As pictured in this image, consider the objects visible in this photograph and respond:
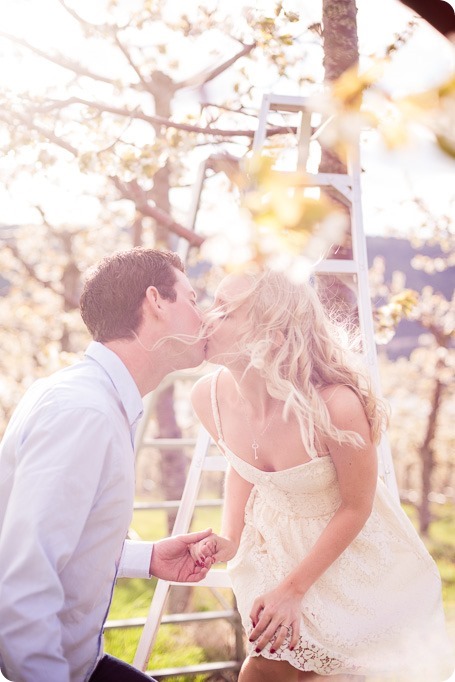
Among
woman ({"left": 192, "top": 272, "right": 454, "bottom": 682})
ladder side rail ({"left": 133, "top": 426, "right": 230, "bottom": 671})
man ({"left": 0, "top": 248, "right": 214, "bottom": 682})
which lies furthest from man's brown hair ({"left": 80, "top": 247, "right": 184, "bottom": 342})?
ladder side rail ({"left": 133, "top": 426, "right": 230, "bottom": 671})

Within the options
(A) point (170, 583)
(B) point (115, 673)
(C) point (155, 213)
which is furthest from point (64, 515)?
(C) point (155, 213)

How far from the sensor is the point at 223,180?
20.2 ft

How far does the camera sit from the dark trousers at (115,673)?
2.13m

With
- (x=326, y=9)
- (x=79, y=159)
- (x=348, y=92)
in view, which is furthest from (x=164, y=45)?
(x=348, y=92)

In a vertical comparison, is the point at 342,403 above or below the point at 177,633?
above

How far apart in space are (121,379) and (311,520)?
0.88 meters

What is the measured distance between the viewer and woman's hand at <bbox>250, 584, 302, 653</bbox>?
2197 mm

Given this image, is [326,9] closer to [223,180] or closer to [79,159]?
[79,159]

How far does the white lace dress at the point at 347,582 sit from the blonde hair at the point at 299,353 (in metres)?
0.19

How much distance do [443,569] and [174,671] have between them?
7840 millimetres

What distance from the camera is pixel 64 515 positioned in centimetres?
163

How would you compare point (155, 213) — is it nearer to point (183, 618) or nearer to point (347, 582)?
point (183, 618)

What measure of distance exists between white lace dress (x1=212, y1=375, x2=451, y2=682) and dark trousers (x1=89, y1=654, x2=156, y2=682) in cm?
43

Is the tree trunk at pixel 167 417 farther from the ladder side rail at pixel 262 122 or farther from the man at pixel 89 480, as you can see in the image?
the man at pixel 89 480
